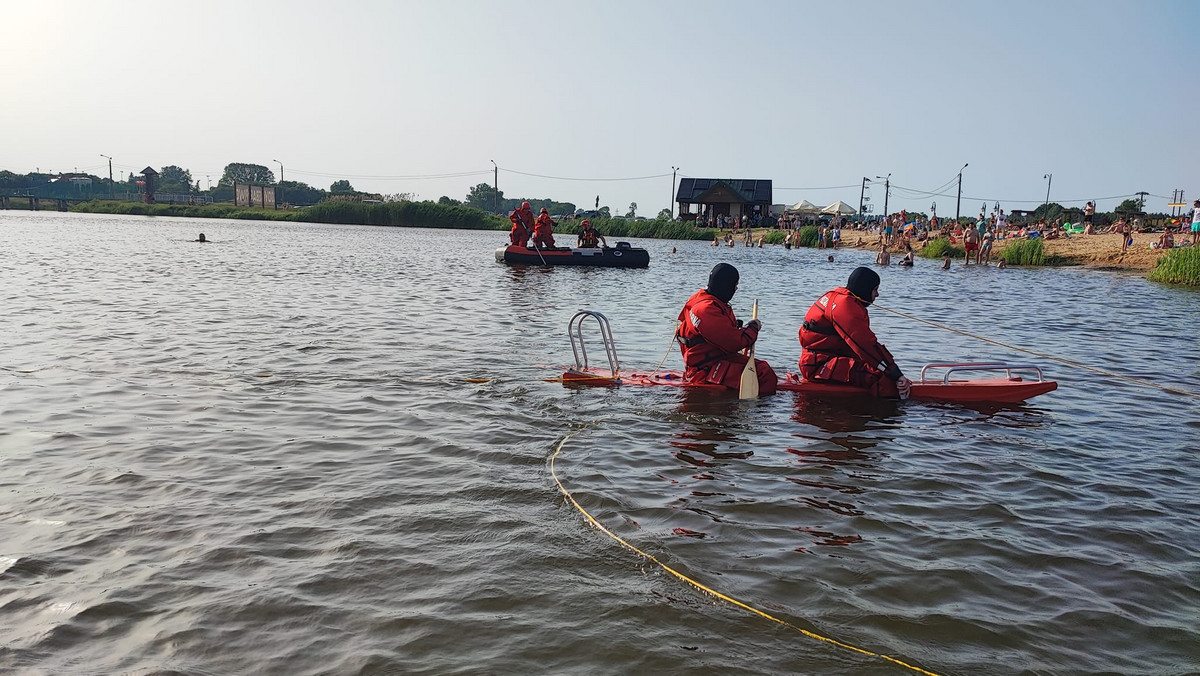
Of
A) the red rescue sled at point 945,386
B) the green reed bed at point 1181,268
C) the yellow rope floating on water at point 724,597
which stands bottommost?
the yellow rope floating on water at point 724,597

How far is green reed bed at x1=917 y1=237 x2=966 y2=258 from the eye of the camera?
40.0 metres

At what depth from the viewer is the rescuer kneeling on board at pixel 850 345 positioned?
329 inches

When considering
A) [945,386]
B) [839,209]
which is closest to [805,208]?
[839,209]

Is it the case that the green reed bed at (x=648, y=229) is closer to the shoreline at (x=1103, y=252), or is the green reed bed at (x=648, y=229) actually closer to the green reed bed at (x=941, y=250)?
the green reed bed at (x=941, y=250)

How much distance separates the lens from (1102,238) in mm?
36844

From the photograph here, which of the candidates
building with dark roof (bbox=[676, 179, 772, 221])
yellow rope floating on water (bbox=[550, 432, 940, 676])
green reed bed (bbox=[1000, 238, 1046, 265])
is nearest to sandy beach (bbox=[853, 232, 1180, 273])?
green reed bed (bbox=[1000, 238, 1046, 265])

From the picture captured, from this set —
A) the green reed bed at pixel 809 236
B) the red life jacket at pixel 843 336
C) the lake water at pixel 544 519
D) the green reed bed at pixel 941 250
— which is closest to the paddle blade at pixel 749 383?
the lake water at pixel 544 519

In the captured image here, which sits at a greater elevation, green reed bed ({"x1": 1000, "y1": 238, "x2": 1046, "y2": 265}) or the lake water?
green reed bed ({"x1": 1000, "y1": 238, "x2": 1046, "y2": 265})

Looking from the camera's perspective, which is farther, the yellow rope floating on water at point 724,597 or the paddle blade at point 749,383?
the paddle blade at point 749,383

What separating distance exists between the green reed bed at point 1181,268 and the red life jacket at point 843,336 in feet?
67.5

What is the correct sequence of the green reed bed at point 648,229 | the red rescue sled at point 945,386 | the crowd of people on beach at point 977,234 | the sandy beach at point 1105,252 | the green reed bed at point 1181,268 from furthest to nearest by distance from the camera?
the green reed bed at point 648,229 → the crowd of people on beach at point 977,234 → the sandy beach at point 1105,252 → the green reed bed at point 1181,268 → the red rescue sled at point 945,386

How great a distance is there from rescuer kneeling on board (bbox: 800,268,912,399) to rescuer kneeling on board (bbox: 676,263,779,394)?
54cm

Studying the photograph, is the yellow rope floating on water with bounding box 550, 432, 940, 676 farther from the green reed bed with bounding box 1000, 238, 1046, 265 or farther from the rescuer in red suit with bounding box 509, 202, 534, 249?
the green reed bed with bounding box 1000, 238, 1046, 265

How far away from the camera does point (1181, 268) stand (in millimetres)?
24031
